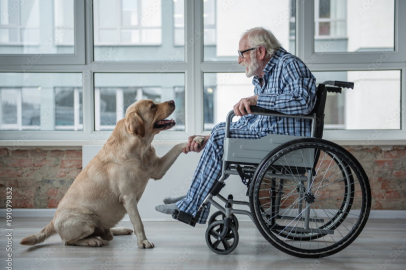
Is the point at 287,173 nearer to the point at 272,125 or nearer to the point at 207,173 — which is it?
the point at 272,125

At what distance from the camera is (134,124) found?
224 centimetres

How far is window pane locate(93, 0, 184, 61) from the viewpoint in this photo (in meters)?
3.29

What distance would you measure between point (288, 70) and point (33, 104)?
7.31ft

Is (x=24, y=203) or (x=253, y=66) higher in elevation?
(x=253, y=66)

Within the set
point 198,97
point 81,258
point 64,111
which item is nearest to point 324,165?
point 198,97

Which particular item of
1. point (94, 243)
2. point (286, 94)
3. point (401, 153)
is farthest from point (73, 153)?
point (401, 153)

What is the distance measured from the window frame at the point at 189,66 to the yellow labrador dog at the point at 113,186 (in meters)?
0.88

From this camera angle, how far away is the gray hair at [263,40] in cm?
225

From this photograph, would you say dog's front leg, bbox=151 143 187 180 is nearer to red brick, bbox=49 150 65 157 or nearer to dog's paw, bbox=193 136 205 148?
dog's paw, bbox=193 136 205 148

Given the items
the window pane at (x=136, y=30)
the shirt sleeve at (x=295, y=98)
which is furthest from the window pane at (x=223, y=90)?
the shirt sleeve at (x=295, y=98)

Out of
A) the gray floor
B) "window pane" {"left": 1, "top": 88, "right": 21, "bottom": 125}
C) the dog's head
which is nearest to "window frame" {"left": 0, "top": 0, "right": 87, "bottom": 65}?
"window pane" {"left": 1, "top": 88, "right": 21, "bottom": 125}

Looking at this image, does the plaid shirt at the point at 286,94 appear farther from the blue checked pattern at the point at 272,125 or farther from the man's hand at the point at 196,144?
the man's hand at the point at 196,144

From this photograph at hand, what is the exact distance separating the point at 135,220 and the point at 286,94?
1.04 metres

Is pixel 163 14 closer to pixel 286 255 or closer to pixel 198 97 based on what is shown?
pixel 198 97
